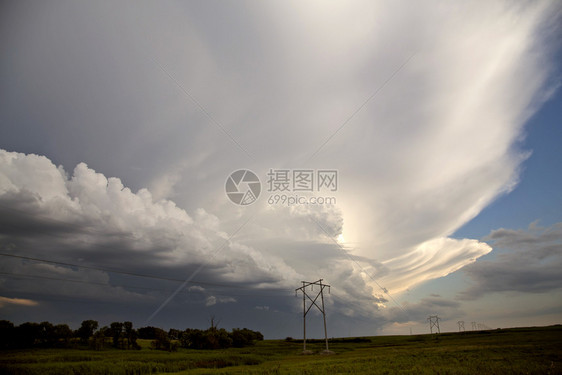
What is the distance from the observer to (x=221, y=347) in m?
126

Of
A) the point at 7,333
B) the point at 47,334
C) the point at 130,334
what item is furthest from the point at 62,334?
the point at 130,334

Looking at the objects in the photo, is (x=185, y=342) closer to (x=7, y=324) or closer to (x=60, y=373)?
(x=7, y=324)

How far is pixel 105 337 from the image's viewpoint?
113062 mm

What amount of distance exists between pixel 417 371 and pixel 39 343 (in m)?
116

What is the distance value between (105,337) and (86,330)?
6846mm

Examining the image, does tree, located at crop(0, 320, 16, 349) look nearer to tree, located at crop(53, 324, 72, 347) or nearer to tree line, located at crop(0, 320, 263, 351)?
tree line, located at crop(0, 320, 263, 351)

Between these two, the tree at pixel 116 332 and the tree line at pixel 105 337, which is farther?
the tree at pixel 116 332

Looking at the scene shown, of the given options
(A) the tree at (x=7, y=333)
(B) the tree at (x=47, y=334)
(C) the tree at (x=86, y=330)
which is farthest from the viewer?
(C) the tree at (x=86, y=330)

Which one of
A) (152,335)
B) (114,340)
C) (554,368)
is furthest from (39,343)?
(554,368)

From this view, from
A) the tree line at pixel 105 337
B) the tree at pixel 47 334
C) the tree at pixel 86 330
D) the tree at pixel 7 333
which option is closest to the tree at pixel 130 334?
the tree line at pixel 105 337

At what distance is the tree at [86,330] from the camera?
110 meters

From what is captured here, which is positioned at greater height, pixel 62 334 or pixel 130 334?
pixel 62 334

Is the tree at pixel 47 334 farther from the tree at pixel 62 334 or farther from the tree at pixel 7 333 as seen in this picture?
the tree at pixel 7 333

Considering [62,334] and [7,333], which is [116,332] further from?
[7,333]
